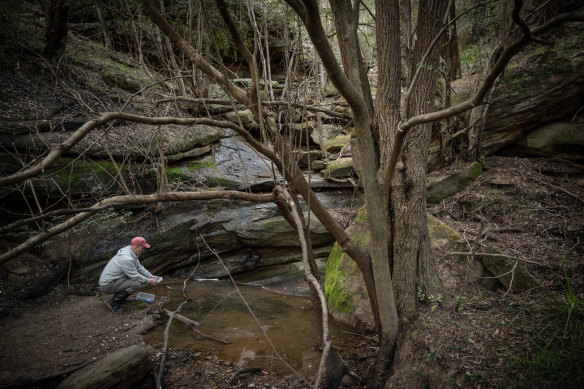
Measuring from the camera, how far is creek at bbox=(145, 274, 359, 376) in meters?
4.17

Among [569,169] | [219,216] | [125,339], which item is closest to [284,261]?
[219,216]

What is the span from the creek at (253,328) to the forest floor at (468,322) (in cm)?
21

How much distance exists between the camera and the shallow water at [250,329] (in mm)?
4168

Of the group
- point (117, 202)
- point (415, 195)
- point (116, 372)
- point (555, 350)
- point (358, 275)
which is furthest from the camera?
point (358, 275)

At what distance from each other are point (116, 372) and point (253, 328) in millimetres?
2206

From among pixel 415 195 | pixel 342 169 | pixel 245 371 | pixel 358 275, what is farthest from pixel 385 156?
pixel 342 169

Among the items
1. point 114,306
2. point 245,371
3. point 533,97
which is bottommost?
point 245,371

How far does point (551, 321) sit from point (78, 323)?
6638 mm

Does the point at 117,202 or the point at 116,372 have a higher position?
the point at 117,202

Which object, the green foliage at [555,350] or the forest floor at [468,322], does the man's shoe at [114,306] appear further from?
the green foliage at [555,350]

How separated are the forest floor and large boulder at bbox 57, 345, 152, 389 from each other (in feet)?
0.67

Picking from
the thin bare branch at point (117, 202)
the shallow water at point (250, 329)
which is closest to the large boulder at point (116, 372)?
the shallow water at point (250, 329)

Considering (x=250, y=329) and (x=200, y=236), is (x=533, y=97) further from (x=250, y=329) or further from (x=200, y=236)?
(x=200, y=236)

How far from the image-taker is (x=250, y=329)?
A: 4953 mm
